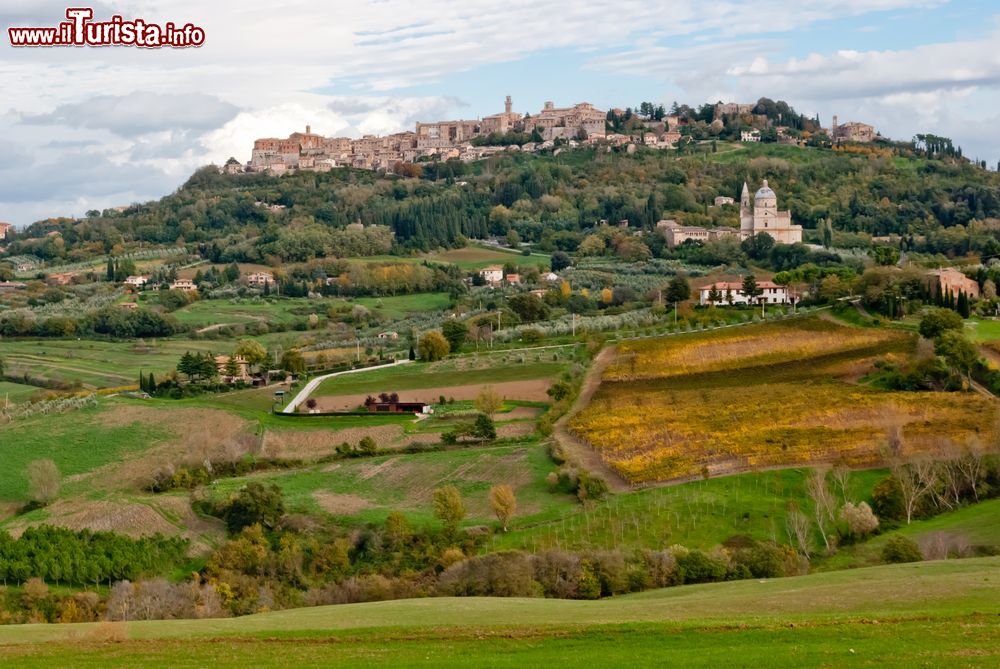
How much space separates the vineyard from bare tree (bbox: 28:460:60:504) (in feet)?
61.0

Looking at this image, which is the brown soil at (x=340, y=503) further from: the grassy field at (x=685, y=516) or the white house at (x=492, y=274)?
the white house at (x=492, y=274)

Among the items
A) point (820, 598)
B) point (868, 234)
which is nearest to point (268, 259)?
point (868, 234)


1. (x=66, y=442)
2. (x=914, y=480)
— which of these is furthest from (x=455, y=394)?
(x=914, y=480)

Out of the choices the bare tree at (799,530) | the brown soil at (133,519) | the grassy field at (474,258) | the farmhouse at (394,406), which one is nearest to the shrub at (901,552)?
the bare tree at (799,530)

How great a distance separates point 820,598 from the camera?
70.5 ft

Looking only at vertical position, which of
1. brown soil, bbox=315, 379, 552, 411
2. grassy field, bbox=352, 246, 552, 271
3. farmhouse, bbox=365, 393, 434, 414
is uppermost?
grassy field, bbox=352, 246, 552, 271

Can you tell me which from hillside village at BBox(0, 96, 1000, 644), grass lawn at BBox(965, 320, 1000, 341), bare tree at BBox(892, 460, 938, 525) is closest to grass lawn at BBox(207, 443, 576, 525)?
hillside village at BBox(0, 96, 1000, 644)

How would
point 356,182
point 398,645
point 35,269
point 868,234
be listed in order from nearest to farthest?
point 398,645 < point 868,234 < point 35,269 < point 356,182

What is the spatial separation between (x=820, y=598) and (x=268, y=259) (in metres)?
93.9

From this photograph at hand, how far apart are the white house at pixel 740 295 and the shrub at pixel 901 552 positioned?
39.8 m

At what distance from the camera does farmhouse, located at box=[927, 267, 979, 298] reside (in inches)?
2392

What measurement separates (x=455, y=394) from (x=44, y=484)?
18967mm

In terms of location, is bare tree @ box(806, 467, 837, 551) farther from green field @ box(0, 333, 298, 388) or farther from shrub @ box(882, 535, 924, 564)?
green field @ box(0, 333, 298, 388)

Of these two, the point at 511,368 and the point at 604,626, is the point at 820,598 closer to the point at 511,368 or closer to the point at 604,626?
the point at 604,626
